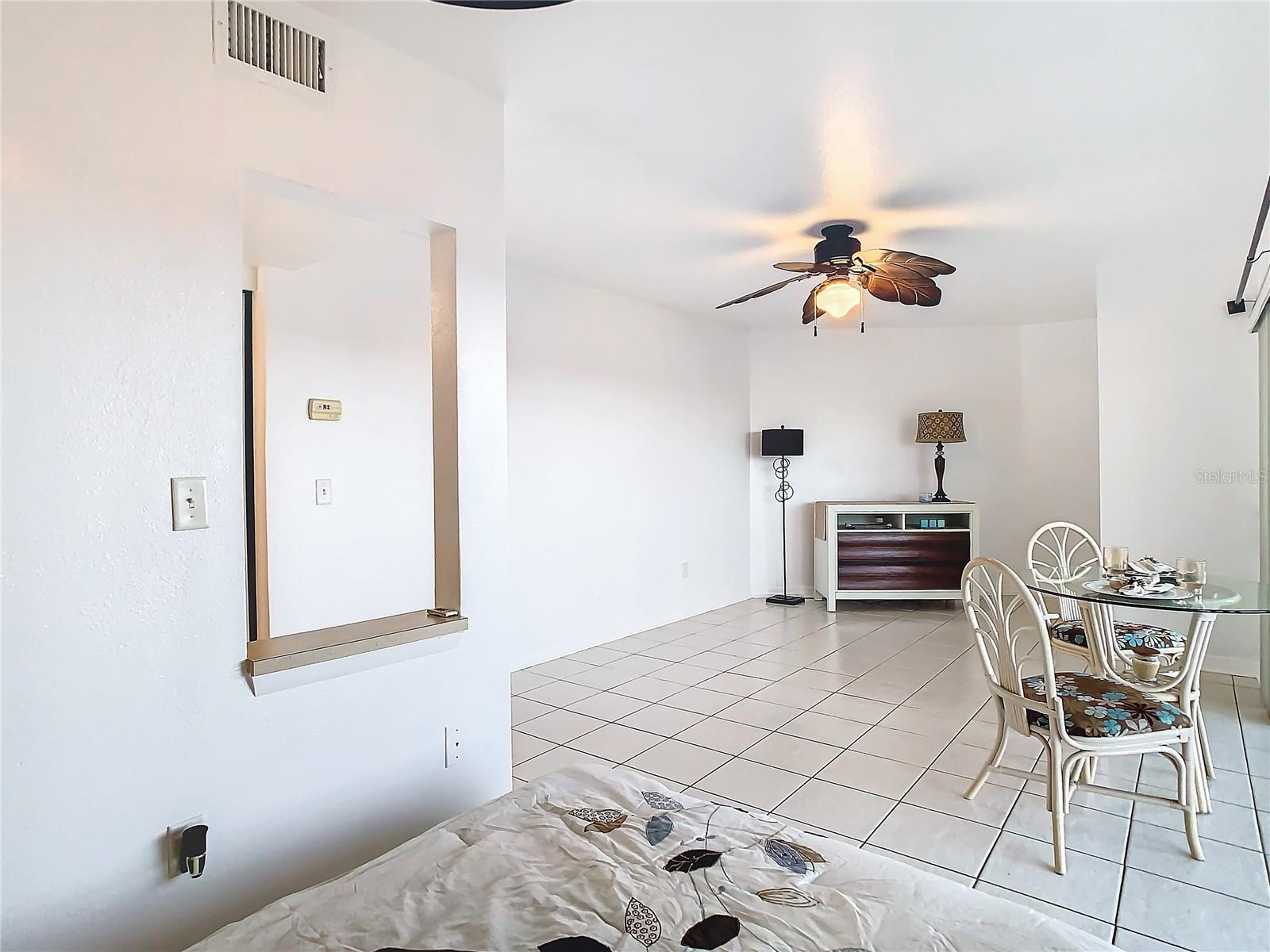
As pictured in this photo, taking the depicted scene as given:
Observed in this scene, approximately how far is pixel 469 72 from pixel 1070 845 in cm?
304

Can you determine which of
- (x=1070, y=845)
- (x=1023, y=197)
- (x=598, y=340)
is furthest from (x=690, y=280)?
(x=1070, y=845)

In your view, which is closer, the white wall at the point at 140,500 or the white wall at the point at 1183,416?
the white wall at the point at 140,500

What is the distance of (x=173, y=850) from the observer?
160cm

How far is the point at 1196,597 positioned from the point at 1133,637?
0.64 metres

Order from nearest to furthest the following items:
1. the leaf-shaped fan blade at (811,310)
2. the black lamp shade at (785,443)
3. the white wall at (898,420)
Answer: the leaf-shaped fan blade at (811,310) → the black lamp shade at (785,443) → the white wall at (898,420)

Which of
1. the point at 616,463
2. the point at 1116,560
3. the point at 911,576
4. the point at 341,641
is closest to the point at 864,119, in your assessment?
the point at 1116,560

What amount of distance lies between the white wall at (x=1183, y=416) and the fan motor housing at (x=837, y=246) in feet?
5.34

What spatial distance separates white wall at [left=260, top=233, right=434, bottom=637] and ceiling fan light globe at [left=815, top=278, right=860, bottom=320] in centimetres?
192

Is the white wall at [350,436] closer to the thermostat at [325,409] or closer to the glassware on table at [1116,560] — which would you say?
the thermostat at [325,409]

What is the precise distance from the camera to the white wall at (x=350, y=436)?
3219 mm

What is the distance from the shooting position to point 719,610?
6.20 meters

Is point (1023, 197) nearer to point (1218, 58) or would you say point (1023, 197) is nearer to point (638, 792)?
point (1218, 58)

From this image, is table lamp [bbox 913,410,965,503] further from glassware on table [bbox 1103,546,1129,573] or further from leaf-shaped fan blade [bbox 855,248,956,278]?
glassware on table [bbox 1103,546,1129,573]

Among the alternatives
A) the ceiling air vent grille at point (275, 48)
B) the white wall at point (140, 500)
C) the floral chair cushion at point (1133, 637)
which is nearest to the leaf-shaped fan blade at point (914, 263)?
the floral chair cushion at point (1133, 637)
